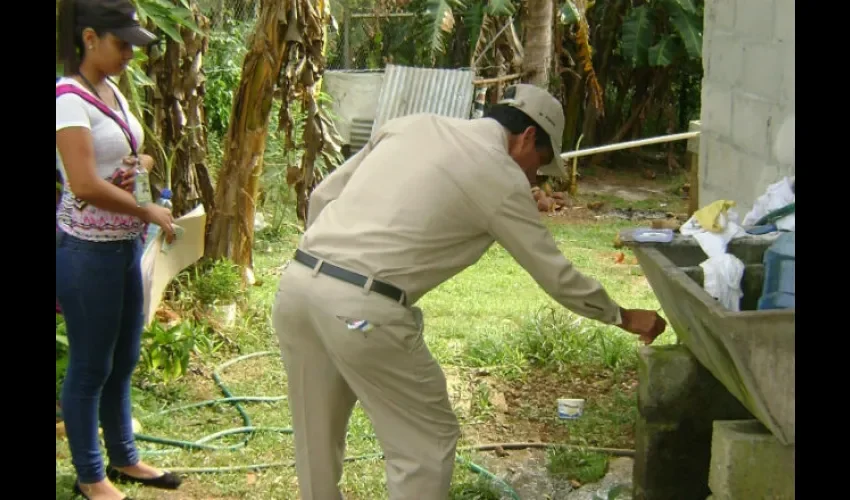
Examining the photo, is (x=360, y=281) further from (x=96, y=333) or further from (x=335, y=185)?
(x=96, y=333)

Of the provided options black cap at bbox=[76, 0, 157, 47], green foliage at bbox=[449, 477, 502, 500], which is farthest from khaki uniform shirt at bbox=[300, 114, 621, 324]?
green foliage at bbox=[449, 477, 502, 500]

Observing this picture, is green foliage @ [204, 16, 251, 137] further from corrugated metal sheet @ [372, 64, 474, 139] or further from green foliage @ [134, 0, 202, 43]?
green foliage @ [134, 0, 202, 43]

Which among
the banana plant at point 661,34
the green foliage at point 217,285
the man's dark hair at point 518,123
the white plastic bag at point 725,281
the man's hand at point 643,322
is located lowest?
the green foliage at point 217,285

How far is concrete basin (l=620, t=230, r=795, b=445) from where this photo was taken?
10.8ft

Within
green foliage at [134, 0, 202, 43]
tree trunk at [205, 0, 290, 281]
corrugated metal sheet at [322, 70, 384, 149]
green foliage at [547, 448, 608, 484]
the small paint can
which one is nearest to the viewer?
green foliage at [547, 448, 608, 484]

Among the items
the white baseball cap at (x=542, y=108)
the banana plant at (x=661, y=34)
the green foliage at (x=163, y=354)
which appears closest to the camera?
the white baseball cap at (x=542, y=108)

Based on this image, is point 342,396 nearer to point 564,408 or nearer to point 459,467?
point 459,467

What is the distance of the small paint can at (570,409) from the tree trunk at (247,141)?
2.60m

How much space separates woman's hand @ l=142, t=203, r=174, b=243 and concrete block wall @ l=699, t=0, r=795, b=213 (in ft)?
8.94

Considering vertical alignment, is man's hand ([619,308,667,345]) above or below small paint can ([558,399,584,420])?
above

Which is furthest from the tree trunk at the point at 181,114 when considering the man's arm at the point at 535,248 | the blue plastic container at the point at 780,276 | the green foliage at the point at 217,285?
the blue plastic container at the point at 780,276

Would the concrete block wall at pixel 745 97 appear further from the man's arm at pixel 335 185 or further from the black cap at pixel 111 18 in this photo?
the black cap at pixel 111 18

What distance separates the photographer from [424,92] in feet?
44.0

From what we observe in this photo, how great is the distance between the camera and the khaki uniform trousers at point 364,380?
362cm
